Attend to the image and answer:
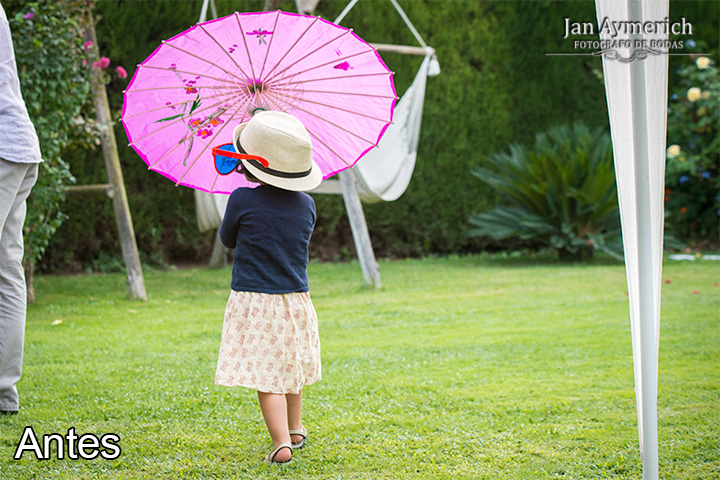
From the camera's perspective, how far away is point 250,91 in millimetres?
2400

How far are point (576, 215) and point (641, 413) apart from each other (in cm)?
549

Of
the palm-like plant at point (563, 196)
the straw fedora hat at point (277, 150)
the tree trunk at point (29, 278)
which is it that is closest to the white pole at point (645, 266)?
the straw fedora hat at point (277, 150)

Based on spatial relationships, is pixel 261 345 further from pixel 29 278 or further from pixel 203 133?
pixel 29 278

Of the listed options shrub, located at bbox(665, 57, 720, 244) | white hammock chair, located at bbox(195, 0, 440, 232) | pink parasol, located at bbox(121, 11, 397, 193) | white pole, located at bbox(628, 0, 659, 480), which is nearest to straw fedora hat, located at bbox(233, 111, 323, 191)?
pink parasol, located at bbox(121, 11, 397, 193)

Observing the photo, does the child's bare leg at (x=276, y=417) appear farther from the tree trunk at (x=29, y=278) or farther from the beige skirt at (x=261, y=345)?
the tree trunk at (x=29, y=278)

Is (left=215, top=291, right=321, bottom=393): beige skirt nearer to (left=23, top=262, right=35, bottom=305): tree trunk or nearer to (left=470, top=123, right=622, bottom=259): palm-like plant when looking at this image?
(left=23, top=262, right=35, bottom=305): tree trunk

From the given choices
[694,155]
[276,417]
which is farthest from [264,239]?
[694,155]

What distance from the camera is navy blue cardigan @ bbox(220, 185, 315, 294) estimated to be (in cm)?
213

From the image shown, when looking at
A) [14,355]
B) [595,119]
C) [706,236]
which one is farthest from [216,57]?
[706,236]

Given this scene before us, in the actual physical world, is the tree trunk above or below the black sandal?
above

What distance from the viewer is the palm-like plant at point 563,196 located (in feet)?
22.0

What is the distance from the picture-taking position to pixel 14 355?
242 cm

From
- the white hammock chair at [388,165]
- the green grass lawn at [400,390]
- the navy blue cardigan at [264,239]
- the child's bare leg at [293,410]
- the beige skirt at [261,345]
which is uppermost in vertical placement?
the white hammock chair at [388,165]

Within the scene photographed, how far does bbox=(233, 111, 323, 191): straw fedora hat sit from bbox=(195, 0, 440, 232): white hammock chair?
9.45 ft
